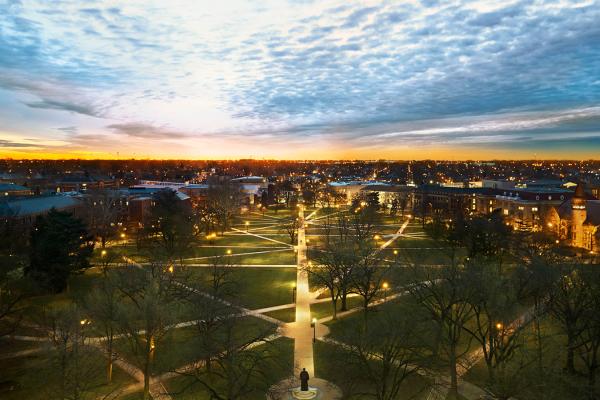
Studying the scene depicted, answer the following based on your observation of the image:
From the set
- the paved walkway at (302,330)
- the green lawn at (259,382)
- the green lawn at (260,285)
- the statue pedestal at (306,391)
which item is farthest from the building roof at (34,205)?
the statue pedestal at (306,391)

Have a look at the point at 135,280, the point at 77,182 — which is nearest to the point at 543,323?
the point at 135,280

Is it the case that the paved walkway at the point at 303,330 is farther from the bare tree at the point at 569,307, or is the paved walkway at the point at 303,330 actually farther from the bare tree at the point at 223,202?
the bare tree at the point at 223,202

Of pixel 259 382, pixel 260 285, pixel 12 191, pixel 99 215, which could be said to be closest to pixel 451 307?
pixel 259 382

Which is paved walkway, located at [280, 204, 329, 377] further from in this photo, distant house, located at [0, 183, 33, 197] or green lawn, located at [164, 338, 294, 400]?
distant house, located at [0, 183, 33, 197]

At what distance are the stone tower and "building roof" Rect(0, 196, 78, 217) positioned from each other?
247ft

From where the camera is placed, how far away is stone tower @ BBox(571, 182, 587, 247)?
6544 centimetres

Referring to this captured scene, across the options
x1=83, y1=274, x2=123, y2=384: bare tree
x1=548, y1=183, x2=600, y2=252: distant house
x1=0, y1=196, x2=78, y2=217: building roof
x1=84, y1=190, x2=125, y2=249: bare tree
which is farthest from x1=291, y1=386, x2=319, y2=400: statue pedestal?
x1=548, y1=183, x2=600, y2=252: distant house

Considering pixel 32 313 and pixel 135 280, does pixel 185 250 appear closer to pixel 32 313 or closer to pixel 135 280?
pixel 32 313

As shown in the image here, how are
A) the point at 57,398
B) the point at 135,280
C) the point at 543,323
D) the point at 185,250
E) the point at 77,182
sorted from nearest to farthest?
1. the point at 57,398
2. the point at 135,280
3. the point at 543,323
4. the point at 185,250
5. the point at 77,182

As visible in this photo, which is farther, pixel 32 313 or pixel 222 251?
pixel 222 251

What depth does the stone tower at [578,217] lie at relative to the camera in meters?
65.4

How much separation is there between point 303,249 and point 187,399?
38.8m

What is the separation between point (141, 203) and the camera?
84.8 m

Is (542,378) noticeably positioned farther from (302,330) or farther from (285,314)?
(285,314)
